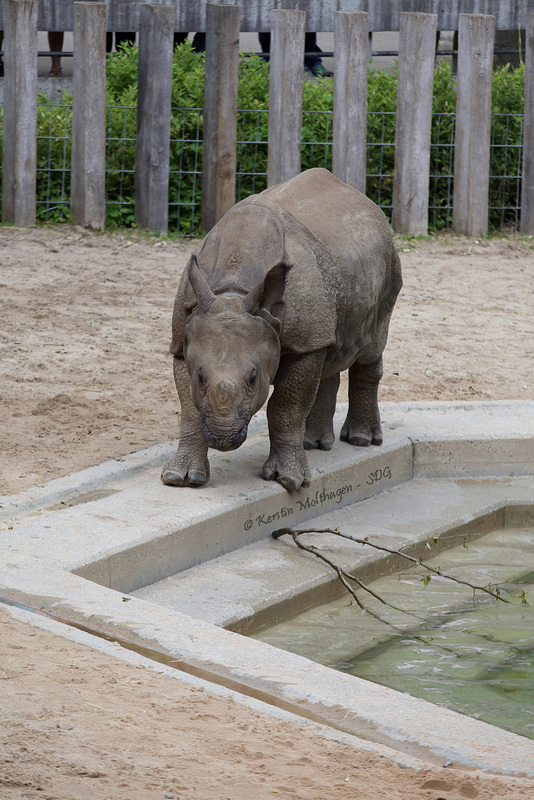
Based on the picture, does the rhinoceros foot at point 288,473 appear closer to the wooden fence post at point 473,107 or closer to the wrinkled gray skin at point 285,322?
the wrinkled gray skin at point 285,322

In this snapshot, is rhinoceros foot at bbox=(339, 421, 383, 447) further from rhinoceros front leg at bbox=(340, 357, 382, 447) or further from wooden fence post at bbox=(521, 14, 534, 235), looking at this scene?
wooden fence post at bbox=(521, 14, 534, 235)

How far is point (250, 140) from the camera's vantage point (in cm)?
1171

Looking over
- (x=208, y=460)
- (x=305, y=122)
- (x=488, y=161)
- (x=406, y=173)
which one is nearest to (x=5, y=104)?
(x=305, y=122)

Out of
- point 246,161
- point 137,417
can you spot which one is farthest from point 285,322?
point 246,161

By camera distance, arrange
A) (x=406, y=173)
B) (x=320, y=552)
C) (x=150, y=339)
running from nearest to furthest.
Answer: (x=320, y=552) → (x=150, y=339) → (x=406, y=173)

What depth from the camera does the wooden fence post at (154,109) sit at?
10789 millimetres

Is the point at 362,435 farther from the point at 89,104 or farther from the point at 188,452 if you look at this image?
the point at 89,104

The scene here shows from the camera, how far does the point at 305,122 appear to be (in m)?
Result: 11.9

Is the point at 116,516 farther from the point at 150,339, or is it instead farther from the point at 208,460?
the point at 150,339

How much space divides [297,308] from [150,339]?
10.5 ft

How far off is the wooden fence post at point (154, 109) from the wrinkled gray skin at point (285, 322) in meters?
4.92

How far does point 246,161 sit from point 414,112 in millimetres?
1651

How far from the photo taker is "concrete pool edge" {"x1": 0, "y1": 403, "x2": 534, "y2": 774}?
3.36 m

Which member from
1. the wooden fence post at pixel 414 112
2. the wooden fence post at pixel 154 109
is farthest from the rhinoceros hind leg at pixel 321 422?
the wooden fence post at pixel 414 112
